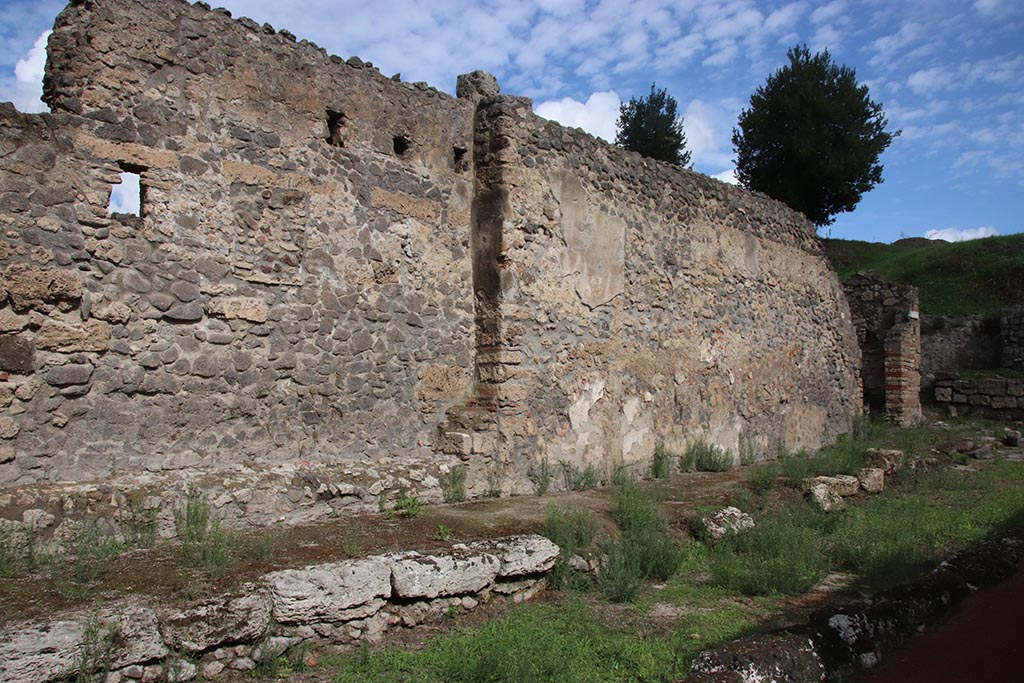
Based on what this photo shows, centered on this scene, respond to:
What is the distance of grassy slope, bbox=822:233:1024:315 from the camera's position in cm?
2281

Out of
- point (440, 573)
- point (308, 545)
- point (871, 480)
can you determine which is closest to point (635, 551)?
point (440, 573)

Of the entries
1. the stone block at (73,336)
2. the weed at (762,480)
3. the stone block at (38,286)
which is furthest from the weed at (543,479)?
the stone block at (38,286)

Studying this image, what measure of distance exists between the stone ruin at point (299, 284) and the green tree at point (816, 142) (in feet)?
73.6

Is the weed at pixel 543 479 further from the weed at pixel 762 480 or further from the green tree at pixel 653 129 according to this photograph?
the green tree at pixel 653 129

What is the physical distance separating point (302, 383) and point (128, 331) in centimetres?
126

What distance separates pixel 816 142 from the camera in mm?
28719

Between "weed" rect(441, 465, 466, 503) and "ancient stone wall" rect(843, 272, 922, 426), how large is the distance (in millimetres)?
11720

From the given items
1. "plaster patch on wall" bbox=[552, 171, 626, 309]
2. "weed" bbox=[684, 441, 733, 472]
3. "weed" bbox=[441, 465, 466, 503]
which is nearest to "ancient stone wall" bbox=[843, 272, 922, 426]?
"weed" bbox=[684, 441, 733, 472]

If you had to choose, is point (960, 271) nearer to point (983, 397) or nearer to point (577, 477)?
point (983, 397)

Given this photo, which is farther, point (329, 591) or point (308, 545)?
point (308, 545)

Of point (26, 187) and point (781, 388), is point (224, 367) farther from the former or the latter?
point (781, 388)

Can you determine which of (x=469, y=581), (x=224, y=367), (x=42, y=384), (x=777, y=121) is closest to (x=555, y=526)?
(x=469, y=581)

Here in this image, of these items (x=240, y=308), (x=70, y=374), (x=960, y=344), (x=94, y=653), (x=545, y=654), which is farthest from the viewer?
(x=960, y=344)

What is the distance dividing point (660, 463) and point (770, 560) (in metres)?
3.26
